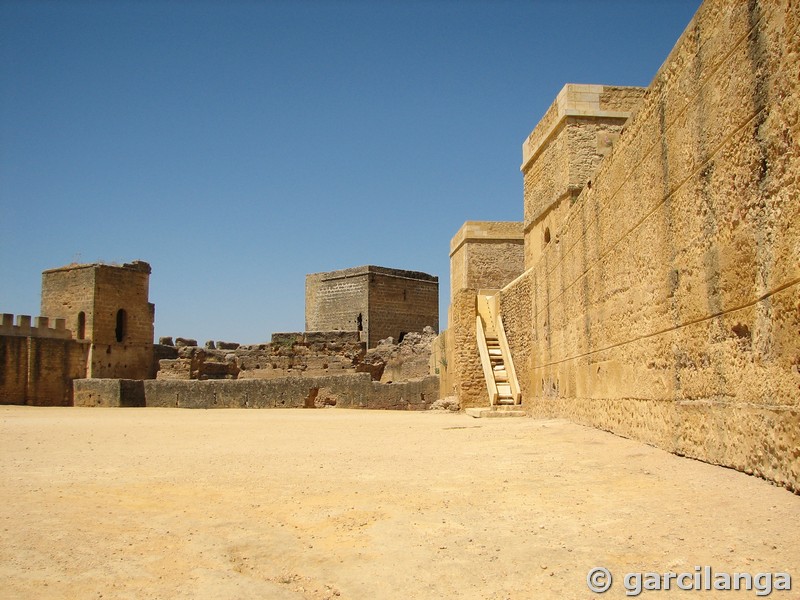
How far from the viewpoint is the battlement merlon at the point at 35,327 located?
1052 inches

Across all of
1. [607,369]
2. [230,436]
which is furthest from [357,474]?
[230,436]

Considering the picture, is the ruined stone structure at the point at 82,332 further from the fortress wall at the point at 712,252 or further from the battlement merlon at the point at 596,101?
the fortress wall at the point at 712,252

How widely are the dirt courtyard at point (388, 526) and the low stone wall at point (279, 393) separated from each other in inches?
503

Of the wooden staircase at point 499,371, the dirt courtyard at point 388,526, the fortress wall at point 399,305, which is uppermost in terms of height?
the fortress wall at point 399,305

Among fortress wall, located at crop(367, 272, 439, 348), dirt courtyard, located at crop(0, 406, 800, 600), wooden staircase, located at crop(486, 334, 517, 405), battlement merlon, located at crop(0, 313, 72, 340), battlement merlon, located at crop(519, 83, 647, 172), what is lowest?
dirt courtyard, located at crop(0, 406, 800, 600)

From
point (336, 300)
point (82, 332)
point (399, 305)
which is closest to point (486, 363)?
point (82, 332)

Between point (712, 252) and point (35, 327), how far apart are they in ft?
95.0

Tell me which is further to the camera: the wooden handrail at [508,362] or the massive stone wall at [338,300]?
the massive stone wall at [338,300]

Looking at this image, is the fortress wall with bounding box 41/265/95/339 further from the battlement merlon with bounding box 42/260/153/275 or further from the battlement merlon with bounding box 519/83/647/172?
the battlement merlon with bounding box 519/83/647/172

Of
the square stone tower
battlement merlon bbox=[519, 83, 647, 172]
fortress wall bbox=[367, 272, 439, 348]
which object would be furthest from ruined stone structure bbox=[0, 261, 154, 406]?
battlement merlon bbox=[519, 83, 647, 172]

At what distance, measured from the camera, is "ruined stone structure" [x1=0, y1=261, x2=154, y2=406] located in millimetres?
26391

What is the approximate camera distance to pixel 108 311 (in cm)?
3086

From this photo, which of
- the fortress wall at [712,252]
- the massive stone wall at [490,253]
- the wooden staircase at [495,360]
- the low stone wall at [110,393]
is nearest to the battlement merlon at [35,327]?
the low stone wall at [110,393]

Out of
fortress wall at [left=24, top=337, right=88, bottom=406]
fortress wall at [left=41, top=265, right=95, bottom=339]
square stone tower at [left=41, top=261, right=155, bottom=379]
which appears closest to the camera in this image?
fortress wall at [left=24, top=337, right=88, bottom=406]
